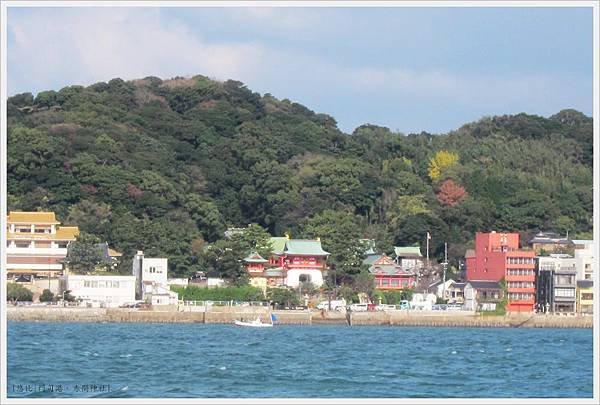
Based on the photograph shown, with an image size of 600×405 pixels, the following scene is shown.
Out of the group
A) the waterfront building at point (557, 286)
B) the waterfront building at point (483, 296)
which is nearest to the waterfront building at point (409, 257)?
the waterfront building at point (483, 296)

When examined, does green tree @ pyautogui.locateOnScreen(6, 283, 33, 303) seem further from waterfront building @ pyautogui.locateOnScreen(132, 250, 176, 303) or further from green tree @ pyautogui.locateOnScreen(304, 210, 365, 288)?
green tree @ pyautogui.locateOnScreen(304, 210, 365, 288)

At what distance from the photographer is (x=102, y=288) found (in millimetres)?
50031

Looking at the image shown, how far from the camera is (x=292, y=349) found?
34.4 meters

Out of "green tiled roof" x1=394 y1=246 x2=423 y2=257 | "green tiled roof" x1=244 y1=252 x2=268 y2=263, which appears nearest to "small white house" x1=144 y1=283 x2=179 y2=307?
"green tiled roof" x1=244 y1=252 x2=268 y2=263

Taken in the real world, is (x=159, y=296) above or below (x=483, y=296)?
below

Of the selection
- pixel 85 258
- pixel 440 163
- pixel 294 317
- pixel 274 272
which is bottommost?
pixel 294 317

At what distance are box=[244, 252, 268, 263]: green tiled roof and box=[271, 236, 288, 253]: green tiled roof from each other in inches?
52.2

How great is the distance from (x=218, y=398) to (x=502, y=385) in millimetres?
6072

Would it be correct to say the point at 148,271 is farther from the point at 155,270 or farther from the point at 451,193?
the point at 451,193

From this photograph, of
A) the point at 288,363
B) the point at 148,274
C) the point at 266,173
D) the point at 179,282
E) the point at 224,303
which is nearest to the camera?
the point at 288,363

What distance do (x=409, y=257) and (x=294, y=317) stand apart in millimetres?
8997

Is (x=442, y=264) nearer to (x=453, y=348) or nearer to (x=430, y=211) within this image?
(x=430, y=211)

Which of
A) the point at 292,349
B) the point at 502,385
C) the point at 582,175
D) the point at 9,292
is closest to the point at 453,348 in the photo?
the point at 292,349

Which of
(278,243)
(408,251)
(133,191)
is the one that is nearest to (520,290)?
(408,251)
